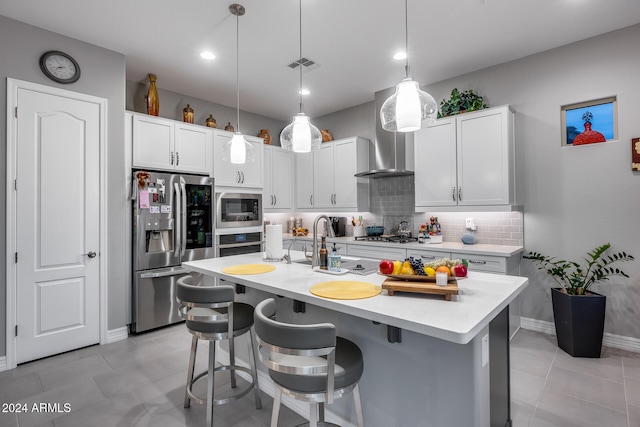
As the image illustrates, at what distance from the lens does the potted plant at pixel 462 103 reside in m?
3.61

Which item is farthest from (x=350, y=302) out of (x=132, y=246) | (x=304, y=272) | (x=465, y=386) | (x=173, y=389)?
(x=132, y=246)

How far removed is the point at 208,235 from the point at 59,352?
178cm

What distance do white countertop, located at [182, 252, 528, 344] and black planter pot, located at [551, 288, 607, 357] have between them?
Answer: 5.20 ft

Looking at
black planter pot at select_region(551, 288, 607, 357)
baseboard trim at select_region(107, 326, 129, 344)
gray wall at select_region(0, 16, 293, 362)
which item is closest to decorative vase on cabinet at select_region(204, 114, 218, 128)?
gray wall at select_region(0, 16, 293, 362)

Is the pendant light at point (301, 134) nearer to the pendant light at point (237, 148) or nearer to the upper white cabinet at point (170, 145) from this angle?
the pendant light at point (237, 148)

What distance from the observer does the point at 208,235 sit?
4031 millimetres

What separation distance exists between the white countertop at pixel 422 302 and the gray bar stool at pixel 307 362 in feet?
0.70

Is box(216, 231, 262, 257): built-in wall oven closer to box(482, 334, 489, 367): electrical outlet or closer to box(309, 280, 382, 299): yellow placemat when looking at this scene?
box(309, 280, 382, 299): yellow placemat

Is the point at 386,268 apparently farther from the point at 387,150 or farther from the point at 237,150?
the point at 387,150

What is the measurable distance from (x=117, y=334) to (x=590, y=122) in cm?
521

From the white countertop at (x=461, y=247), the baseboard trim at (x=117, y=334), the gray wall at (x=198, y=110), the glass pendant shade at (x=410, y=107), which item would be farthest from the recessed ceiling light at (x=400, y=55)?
the baseboard trim at (x=117, y=334)

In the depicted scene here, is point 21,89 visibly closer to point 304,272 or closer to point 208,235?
point 208,235

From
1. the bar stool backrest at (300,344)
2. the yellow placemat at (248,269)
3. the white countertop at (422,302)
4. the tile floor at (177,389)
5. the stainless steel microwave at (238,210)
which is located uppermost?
the stainless steel microwave at (238,210)

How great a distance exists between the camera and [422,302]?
4.69 feet
